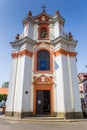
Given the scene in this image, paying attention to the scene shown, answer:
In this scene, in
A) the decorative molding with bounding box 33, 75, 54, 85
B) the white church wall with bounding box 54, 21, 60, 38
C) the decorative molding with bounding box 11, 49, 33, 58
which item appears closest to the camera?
the decorative molding with bounding box 33, 75, 54, 85

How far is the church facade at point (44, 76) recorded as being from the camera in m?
14.2

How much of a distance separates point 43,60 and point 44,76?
7.44ft

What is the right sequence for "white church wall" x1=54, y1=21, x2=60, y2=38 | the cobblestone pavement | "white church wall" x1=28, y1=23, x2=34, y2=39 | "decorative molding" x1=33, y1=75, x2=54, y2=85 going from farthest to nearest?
1. "white church wall" x1=28, y1=23, x2=34, y2=39
2. "white church wall" x1=54, y1=21, x2=60, y2=38
3. "decorative molding" x1=33, y1=75, x2=54, y2=85
4. the cobblestone pavement

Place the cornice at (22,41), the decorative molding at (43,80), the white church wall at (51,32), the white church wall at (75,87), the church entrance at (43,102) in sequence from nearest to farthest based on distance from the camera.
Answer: the white church wall at (75,87) → the church entrance at (43,102) → the decorative molding at (43,80) → the cornice at (22,41) → the white church wall at (51,32)

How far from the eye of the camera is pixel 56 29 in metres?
18.2

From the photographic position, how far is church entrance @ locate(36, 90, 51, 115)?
48.1 ft

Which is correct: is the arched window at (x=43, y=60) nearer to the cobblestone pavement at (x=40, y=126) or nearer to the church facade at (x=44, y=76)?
the church facade at (x=44, y=76)

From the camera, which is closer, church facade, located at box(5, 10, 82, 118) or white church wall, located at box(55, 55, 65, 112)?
white church wall, located at box(55, 55, 65, 112)

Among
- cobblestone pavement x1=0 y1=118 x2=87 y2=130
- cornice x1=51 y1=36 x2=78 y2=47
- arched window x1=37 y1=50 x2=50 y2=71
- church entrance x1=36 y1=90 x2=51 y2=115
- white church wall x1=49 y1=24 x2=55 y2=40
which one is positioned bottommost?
cobblestone pavement x1=0 y1=118 x2=87 y2=130

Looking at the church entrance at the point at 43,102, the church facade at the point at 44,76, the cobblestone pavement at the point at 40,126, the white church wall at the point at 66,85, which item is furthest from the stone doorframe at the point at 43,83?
the cobblestone pavement at the point at 40,126

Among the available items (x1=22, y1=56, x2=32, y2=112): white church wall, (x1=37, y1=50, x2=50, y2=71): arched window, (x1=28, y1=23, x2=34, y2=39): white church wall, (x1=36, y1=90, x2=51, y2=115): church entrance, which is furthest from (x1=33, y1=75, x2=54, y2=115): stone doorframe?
(x1=28, y1=23, x2=34, y2=39): white church wall

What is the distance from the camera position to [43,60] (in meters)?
16.8

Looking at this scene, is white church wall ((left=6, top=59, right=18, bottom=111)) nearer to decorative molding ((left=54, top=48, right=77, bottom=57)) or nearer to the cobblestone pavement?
the cobblestone pavement

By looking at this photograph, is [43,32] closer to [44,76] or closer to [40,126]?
[44,76]
